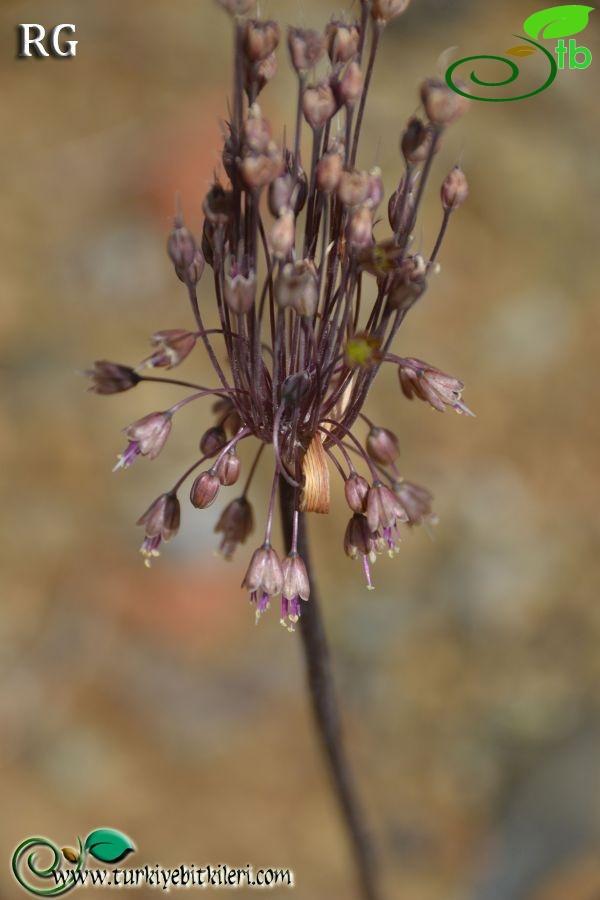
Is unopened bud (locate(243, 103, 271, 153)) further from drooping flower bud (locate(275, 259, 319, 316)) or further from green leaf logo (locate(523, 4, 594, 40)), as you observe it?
green leaf logo (locate(523, 4, 594, 40))

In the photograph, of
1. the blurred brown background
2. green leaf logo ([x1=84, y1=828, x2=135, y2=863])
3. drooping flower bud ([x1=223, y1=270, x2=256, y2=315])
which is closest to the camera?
drooping flower bud ([x1=223, y1=270, x2=256, y2=315])

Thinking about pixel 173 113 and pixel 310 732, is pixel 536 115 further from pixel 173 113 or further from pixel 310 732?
pixel 310 732

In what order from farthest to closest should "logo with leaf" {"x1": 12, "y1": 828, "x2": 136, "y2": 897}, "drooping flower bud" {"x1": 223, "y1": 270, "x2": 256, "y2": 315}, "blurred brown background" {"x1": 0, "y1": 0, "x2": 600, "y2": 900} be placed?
1. "blurred brown background" {"x1": 0, "y1": 0, "x2": 600, "y2": 900}
2. "logo with leaf" {"x1": 12, "y1": 828, "x2": 136, "y2": 897}
3. "drooping flower bud" {"x1": 223, "y1": 270, "x2": 256, "y2": 315}

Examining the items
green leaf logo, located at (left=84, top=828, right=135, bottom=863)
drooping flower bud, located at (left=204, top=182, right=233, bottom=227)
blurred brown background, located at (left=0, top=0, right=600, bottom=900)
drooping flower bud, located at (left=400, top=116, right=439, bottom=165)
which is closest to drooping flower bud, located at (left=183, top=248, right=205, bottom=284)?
drooping flower bud, located at (left=204, top=182, right=233, bottom=227)

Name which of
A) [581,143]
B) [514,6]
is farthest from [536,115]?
[514,6]

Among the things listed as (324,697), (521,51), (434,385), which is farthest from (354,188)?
(521,51)

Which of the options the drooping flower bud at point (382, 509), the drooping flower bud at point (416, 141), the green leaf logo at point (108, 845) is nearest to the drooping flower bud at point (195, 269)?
the drooping flower bud at point (416, 141)
